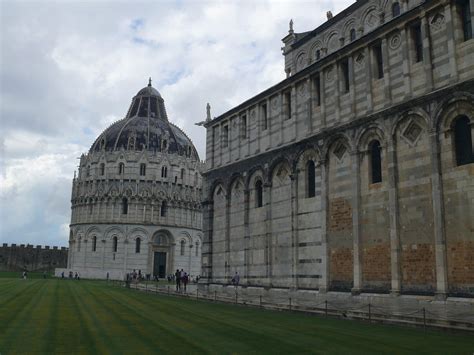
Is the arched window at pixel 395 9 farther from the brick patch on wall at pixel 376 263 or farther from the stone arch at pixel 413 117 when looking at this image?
the brick patch on wall at pixel 376 263

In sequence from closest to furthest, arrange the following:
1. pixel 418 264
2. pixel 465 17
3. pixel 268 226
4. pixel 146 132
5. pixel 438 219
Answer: pixel 438 219, pixel 465 17, pixel 418 264, pixel 268 226, pixel 146 132

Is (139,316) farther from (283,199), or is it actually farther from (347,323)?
(283,199)

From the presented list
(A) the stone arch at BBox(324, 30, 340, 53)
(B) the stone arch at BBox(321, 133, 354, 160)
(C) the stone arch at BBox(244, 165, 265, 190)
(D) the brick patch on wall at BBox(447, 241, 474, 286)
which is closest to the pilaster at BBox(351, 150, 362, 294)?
(B) the stone arch at BBox(321, 133, 354, 160)

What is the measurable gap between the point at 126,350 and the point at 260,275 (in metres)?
21.7

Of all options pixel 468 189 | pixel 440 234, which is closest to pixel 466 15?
pixel 468 189

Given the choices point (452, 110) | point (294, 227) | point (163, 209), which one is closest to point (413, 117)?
point (452, 110)

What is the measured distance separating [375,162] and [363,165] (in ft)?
2.17

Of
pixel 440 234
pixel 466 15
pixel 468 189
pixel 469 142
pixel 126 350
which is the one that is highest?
pixel 466 15

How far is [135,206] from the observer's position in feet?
288

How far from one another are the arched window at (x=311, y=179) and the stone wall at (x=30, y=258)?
7981 cm

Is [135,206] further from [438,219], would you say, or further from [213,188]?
[438,219]

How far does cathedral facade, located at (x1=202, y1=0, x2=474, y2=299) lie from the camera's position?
70.1ft

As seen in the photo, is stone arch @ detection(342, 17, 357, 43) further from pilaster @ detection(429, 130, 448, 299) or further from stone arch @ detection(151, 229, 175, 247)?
stone arch @ detection(151, 229, 175, 247)

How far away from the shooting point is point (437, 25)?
74.9 ft
